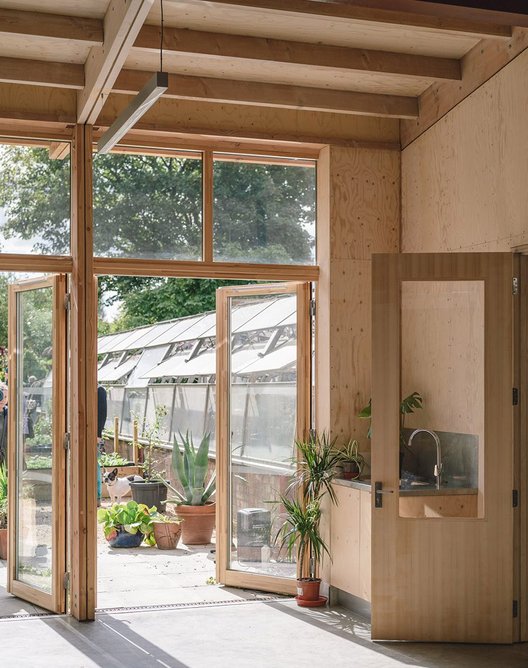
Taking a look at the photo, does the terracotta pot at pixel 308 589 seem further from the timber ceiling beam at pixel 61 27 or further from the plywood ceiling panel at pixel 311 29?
the timber ceiling beam at pixel 61 27

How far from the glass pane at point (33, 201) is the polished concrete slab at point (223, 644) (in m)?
2.47

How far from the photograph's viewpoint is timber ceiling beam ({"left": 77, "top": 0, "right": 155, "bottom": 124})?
4.55 m

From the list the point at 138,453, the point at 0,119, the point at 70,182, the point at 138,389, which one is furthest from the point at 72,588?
the point at 138,389

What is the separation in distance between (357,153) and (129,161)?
5.48ft

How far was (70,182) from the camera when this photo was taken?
6.34m

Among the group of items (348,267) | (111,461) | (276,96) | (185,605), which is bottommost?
(185,605)

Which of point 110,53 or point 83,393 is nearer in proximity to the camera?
point 110,53

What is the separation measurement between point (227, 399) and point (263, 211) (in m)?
1.42

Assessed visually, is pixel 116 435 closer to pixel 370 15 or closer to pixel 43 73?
pixel 43 73

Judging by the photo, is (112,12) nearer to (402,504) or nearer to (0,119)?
(0,119)

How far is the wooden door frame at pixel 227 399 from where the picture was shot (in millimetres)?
6867

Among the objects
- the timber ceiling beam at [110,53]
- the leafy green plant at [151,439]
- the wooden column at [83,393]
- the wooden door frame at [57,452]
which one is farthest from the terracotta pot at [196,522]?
the timber ceiling beam at [110,53]

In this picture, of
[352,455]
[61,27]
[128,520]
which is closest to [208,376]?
[128,520]

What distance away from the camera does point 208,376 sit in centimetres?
1027
